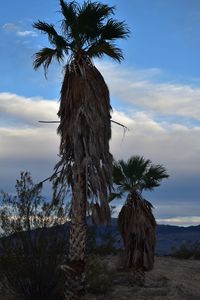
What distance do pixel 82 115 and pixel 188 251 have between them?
96.8 ft

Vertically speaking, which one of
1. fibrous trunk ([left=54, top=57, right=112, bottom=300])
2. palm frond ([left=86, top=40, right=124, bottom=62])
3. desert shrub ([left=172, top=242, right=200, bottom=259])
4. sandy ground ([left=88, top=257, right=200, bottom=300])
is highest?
palm frond ([left=86, top=40, right=124, bottom=62])

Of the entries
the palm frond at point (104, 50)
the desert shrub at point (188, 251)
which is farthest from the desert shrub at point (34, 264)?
the desert shrub at point (188, 251)

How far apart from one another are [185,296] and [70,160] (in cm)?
1147

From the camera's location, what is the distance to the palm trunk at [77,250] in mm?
19938

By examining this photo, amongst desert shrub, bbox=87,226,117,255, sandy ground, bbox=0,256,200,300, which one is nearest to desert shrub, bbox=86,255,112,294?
sandy ground, bbox=0,256,200,300

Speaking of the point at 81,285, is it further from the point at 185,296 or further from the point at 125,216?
the point at 185,296

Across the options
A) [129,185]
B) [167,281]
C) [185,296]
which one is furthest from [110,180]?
[167,281]

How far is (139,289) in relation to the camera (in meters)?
28.0

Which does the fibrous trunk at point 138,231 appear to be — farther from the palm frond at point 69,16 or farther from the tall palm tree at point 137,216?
the palm frond at point 69,16

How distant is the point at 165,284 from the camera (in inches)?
1225

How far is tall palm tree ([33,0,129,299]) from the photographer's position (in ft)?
66.2

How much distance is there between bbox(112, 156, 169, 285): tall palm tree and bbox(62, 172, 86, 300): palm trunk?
7339 millimetres

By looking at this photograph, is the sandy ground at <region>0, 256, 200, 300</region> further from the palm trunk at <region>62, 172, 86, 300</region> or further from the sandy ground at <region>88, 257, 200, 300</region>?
the palm trunk at <region>62, 172, 86, 300</region>

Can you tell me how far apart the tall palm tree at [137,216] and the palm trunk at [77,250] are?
7.34 m
